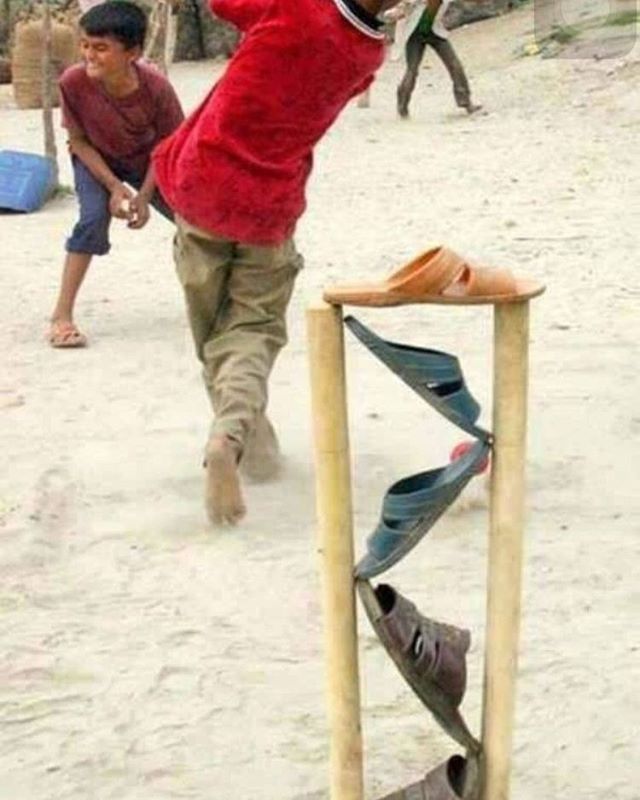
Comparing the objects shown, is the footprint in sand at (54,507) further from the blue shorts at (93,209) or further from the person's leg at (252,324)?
the blue shorts at (93,209)

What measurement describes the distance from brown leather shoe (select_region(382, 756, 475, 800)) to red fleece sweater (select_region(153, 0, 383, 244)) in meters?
1.70

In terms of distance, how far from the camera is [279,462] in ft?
16.1

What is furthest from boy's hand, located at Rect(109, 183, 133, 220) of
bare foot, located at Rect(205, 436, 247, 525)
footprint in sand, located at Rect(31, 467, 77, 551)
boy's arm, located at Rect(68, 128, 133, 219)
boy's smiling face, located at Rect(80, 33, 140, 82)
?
bare foot, located at Rect(205, 436, 247, 525)

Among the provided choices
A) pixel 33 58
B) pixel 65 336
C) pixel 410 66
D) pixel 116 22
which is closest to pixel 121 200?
pixel 65 336

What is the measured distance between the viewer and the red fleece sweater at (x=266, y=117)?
3.90 m

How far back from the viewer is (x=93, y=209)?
21.1ft

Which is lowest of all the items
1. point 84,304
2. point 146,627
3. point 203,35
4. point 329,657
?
point 203,35

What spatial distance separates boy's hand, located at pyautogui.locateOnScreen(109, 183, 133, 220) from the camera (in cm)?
618

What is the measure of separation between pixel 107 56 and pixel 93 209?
760mm

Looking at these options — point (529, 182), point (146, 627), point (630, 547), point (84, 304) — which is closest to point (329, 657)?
point (146, 627)

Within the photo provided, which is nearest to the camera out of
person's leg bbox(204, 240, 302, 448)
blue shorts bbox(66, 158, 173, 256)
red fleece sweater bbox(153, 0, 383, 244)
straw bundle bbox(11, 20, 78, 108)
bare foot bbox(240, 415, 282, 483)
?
red fleece sweater bbox(153, 0, 383, 244)

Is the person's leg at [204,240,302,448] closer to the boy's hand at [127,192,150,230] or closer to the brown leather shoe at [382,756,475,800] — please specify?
the boy's hand at [127,192,150,230]

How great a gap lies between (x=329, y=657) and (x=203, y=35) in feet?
66.0

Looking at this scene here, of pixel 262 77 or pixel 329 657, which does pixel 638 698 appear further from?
pixel 262 77
